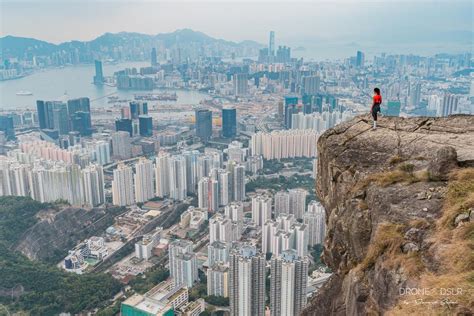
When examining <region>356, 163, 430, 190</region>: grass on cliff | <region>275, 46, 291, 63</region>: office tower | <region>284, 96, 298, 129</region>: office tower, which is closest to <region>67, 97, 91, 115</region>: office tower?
<region>284, 96, 298, 129</region>: office tower

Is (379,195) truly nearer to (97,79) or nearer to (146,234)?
(146,234)

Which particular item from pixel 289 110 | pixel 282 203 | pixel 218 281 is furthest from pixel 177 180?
pixel 289 110

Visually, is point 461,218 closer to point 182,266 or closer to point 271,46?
point 182,266

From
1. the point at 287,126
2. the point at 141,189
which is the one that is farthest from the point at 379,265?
the point at 287,126

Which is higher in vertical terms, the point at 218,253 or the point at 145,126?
the point at 145,126

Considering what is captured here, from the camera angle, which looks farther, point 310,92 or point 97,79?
point 97,79

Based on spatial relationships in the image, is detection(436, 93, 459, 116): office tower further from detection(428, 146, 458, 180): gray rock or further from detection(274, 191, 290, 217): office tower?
detection(428, 146, 458, 180): gray rock
